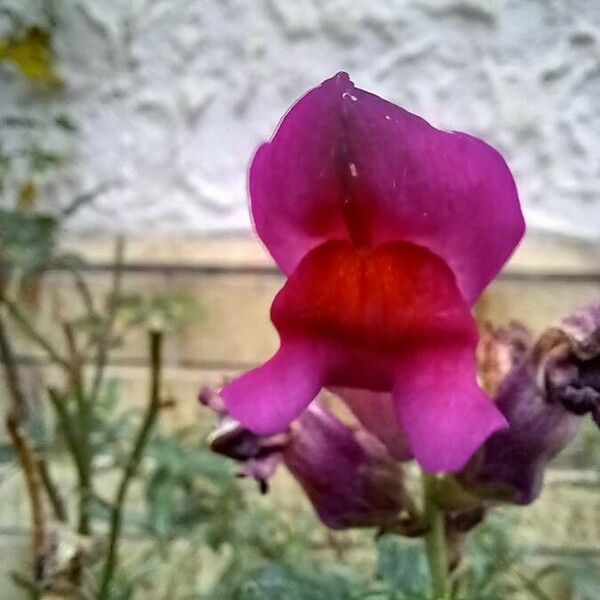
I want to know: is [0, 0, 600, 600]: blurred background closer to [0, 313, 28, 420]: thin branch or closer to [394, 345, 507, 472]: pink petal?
[0, 313, 28, 420]: thin branch

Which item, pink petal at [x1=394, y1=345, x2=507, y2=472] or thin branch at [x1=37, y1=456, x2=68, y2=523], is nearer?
pink petal at [x1=394, y1=345, x2=507, y2=472]

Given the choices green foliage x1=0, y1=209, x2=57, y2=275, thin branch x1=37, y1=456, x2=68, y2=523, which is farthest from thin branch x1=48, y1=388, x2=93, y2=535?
green foliage x1=0, y1=209, x2=57, y2=275

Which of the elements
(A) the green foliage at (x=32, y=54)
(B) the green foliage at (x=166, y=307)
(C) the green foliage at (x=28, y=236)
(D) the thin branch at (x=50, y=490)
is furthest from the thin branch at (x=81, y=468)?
(A) the green foliage at (x=32, y=54)

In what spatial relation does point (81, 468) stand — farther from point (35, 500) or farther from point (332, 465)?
point (332, 465)

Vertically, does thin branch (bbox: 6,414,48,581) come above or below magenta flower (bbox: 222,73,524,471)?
below

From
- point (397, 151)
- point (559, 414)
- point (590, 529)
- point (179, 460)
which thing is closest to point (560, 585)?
point (590, 529)

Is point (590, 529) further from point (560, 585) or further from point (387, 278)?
point (387, 278)

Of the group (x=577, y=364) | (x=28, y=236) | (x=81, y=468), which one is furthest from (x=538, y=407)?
(x=28, y=236)
